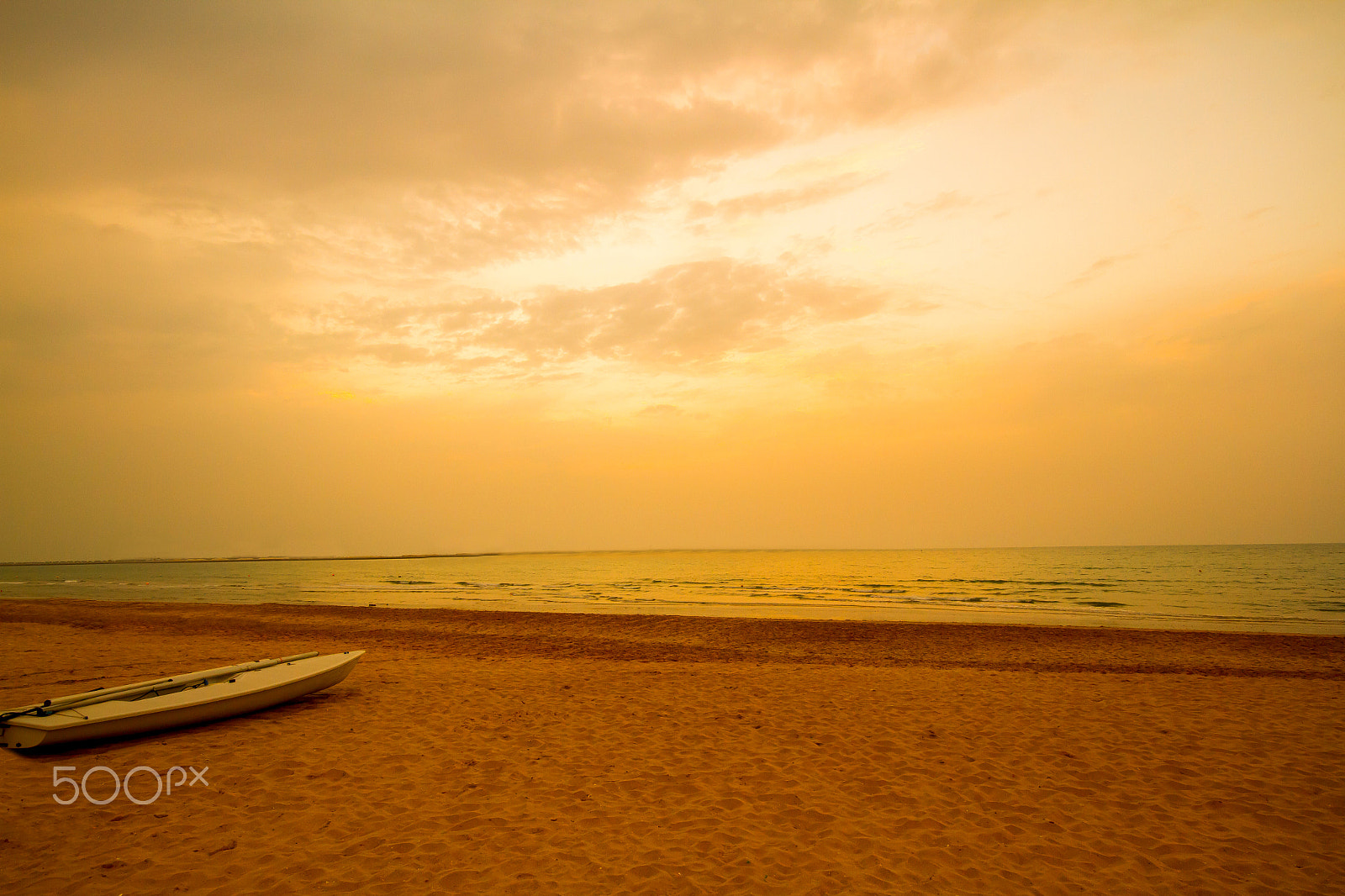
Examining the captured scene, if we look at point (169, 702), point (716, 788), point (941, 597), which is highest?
point (169, 702)

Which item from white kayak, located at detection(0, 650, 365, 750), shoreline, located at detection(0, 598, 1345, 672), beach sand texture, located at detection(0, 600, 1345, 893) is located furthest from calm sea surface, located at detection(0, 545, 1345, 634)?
white kayak, located at detection(0, 650, 365, 750)

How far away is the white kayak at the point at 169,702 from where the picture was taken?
6699mm

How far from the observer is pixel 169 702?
7738 millimetres

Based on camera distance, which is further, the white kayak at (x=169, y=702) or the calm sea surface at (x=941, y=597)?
the calm sea surface at (x=941, y=597)

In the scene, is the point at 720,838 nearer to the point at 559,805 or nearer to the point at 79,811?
the point at 559,805

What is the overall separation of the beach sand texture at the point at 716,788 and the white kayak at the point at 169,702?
24 centimetres

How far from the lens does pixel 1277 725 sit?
8.73m

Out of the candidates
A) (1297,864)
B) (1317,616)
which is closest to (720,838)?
(1297,864)

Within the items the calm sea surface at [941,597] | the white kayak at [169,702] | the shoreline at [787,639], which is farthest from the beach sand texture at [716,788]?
the calm sea surface at [941,597]

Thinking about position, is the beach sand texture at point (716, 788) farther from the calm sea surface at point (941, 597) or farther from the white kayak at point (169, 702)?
the calm sea surface at point (941, 597)

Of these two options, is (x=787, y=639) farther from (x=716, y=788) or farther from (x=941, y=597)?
(x=941, y=597)

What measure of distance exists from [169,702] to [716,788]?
22.2ft

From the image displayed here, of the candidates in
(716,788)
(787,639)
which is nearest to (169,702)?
(716,788)

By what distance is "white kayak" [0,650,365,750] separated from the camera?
22.0 ft
